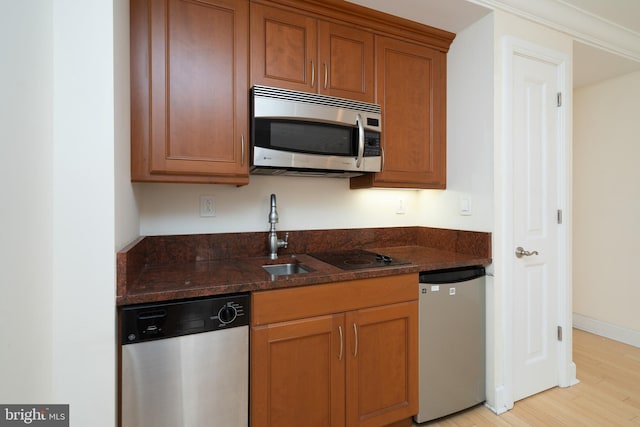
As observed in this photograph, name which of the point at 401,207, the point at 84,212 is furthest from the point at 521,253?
the point at 84,212

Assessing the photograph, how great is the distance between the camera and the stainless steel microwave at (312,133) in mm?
1531

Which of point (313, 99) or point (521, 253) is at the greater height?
point (313, 99)

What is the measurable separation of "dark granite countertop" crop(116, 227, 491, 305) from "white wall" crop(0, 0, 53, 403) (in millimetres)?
220

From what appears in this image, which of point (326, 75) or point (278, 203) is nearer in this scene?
point (326, 75)

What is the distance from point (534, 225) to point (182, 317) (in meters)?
2.15

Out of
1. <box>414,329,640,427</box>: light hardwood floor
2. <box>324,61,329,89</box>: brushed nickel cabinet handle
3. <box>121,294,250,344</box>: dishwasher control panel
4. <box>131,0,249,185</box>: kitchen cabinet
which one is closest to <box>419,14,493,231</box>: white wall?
<box>324,61,329,89</box>: brushed nickel cabinet handle

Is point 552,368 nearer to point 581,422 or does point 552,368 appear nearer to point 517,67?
point 581,422

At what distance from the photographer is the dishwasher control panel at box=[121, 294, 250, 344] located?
42.8 inches

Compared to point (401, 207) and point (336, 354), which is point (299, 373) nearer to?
point (336, 354)

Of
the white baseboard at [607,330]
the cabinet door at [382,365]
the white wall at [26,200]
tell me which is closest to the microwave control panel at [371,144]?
the cabinet door at [382,365]

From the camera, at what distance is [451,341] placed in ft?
5.74

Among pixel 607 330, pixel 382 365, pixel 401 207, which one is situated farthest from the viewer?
pixel 607 330

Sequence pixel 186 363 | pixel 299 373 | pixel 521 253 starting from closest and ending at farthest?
pixel 186 363
pixel 299 373
pixel 521 253

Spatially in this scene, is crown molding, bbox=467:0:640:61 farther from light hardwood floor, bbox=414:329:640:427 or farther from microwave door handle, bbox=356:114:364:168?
light hardwood floor, bbox=414:329:640:427
